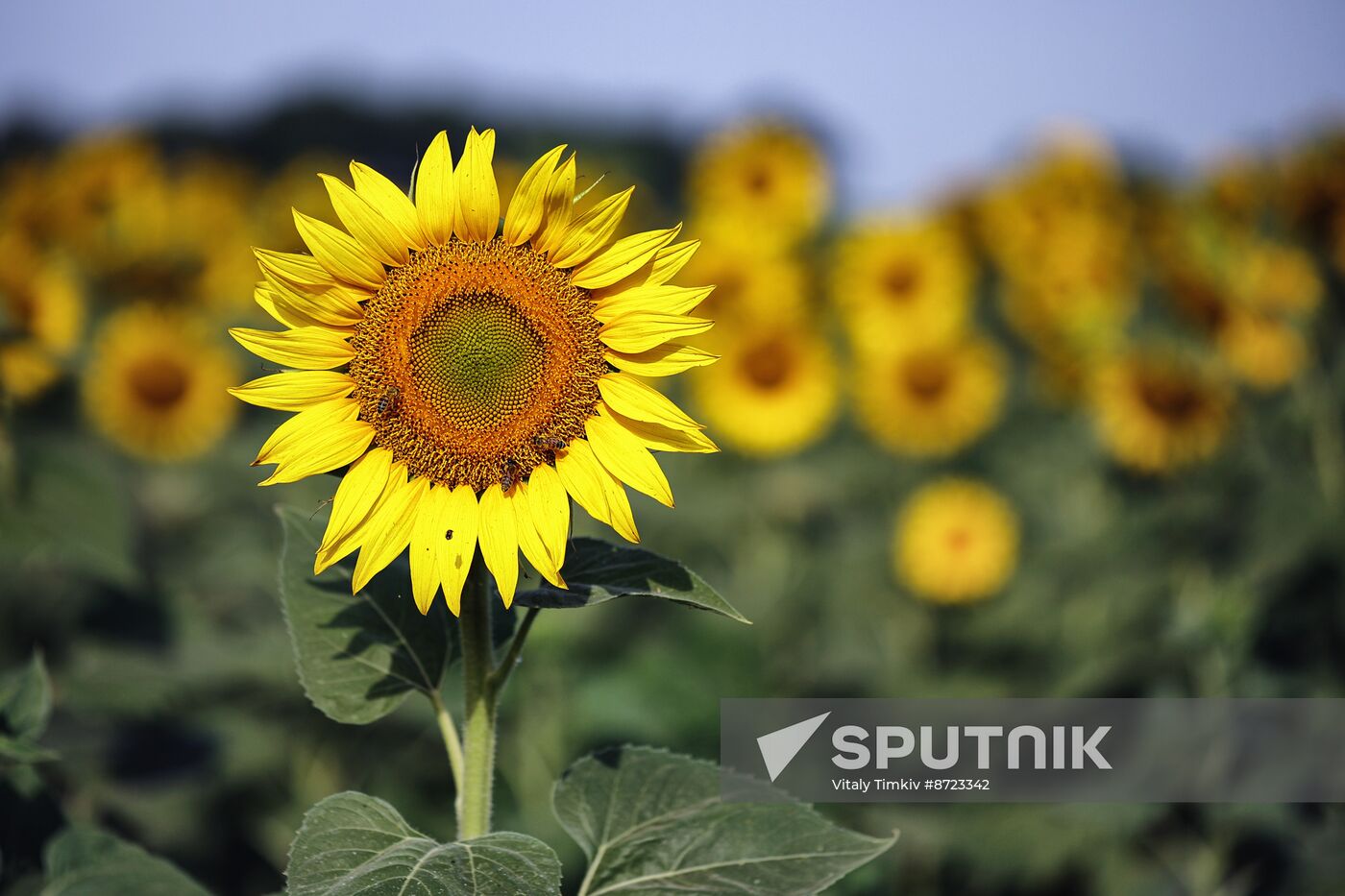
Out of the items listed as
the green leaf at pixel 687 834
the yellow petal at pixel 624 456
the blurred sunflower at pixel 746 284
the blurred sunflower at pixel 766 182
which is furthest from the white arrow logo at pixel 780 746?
the blurred sunflower at pixel 766 182

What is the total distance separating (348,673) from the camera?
1835mm

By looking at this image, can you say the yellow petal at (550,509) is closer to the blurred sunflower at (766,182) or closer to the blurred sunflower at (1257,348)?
the blurred sunflower at (1257,348)

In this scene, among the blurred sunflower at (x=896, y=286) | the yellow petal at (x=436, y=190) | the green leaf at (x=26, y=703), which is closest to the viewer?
the yellow petal at (x=436, y=190)

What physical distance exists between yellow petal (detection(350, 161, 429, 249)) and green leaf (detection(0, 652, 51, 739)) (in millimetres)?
1020

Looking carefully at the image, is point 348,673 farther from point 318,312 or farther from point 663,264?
point 663,264

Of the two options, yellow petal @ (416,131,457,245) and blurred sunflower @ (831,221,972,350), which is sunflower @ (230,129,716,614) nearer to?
yellow petal @ (416,131,457,245)

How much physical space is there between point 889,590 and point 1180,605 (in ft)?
4.87

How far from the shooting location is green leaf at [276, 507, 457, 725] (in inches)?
71.2

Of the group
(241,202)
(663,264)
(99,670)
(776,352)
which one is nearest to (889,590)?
(776,352)

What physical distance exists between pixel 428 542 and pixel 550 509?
17 cm

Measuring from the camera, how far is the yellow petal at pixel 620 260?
1.78m

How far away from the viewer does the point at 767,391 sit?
605 centimetres

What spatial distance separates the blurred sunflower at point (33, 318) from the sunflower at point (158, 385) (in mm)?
212

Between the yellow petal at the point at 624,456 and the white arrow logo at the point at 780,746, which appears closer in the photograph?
the yellow petal at the point at 624,456
